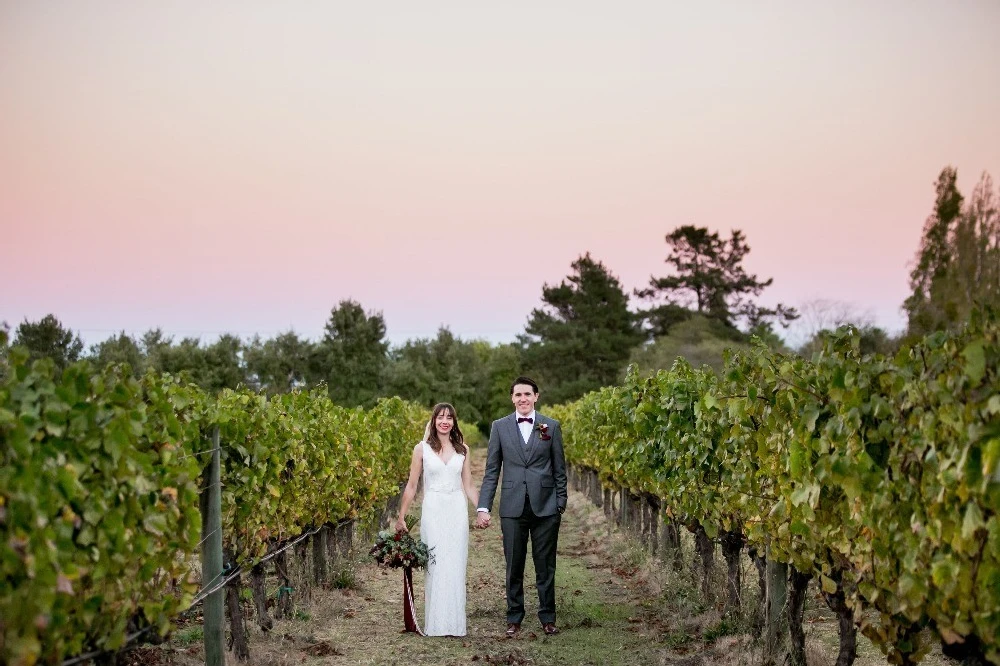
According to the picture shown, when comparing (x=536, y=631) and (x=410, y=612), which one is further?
(x=536, y=631)

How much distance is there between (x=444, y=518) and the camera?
8422 millimetres

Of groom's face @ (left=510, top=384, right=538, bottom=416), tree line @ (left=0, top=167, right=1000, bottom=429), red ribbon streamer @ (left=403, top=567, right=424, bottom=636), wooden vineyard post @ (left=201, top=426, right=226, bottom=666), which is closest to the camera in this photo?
wooden vineyard post @ (left=201, top=426, right=226, bottom=666)

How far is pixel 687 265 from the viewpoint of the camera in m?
65.5

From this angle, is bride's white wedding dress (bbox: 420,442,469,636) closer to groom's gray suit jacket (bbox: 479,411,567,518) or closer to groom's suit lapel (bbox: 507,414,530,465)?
groom's gray suit jacket (bbox: 479,411,567,518)

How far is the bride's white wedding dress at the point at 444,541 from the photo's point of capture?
8289 mm

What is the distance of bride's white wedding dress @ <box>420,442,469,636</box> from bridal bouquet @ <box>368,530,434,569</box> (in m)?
0.09

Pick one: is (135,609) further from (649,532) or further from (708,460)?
(649,532)

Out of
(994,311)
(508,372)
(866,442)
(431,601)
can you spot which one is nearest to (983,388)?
(994,311)

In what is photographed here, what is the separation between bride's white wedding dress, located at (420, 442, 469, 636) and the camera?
829 centimetres

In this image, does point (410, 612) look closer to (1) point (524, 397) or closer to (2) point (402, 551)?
(2) point (402, 551)

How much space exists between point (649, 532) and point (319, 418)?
206 inches

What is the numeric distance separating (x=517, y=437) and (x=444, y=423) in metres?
0.64

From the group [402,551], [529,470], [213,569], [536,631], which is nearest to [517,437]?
[529,470]

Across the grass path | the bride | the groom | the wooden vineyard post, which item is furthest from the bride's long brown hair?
the wooden vineyard post
